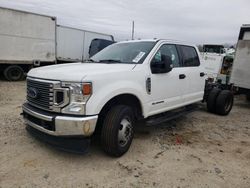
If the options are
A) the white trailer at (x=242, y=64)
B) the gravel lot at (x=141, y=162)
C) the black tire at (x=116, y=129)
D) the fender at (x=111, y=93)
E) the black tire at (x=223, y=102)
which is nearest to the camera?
the gravel lot at (x=141, y=162)

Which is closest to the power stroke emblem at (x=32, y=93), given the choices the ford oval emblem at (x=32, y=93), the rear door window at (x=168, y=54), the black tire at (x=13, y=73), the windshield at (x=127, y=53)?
the ford oval emblem at (x=32, y=93)

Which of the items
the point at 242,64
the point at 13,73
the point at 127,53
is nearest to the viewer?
the point at 127,53

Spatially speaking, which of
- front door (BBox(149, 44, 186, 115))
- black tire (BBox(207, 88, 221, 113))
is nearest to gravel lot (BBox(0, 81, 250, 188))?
front door (BBox(149, 44, 186, 115))

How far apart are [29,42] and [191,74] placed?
9.01 meters

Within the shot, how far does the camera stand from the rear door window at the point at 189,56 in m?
5.50

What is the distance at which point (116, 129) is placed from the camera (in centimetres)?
367

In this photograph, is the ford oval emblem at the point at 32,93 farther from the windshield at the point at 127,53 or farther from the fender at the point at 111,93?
the windshield at the point at 127,53

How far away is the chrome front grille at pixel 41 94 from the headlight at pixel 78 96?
0.97 ft

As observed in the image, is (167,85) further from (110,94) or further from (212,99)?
(212,99)

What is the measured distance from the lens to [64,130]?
11.1 ft

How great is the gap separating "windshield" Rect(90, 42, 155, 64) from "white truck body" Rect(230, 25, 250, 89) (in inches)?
216

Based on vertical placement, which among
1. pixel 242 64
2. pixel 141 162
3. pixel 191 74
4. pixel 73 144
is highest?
pixel 242 64

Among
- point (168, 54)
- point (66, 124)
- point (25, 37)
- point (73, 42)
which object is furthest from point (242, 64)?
point (25, 37)

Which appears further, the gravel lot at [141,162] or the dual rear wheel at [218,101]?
the dual rear wheel at [218,101]
